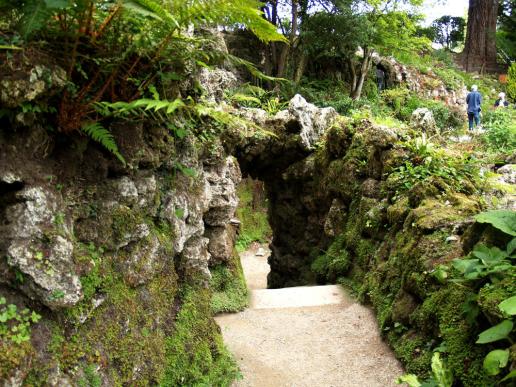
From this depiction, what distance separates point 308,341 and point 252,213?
545 inches

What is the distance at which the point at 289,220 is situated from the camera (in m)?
13.3

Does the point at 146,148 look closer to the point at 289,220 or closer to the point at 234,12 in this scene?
the point at 234,12

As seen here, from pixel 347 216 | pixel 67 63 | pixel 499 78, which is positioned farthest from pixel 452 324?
pixel 499 78

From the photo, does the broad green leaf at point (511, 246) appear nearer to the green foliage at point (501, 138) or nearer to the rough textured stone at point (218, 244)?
the rough textured stone at point (218, 244)

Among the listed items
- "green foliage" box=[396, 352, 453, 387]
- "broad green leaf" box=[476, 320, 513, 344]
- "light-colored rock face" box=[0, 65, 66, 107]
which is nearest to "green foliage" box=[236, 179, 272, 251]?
"green foliage" box=[396, 352, 453, 387]

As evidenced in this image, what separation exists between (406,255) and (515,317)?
2.90 metres

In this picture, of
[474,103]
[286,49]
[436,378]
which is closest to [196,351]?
[436,378]

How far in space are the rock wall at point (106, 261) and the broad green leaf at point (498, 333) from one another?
2.79 metres

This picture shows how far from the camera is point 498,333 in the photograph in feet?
11.5

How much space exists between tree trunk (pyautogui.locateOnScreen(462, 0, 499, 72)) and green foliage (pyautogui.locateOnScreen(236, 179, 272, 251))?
14839 millimetres

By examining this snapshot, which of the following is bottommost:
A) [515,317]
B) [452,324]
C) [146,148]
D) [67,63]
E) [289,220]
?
[289,220]

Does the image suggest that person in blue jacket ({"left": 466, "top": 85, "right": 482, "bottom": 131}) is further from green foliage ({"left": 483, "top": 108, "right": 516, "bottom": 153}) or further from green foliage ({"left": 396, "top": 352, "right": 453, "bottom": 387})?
green foliage ({"left": 396, "top": 352, "right": 453, "bottom": 387})

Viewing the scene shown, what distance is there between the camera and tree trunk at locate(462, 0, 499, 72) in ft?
77.8

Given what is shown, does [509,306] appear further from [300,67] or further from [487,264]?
[300,67]
